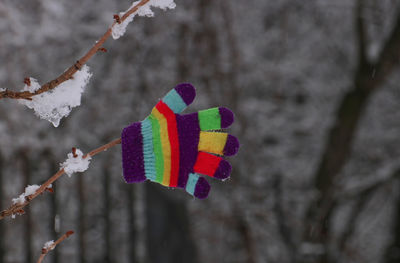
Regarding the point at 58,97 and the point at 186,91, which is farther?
the point at 186,91

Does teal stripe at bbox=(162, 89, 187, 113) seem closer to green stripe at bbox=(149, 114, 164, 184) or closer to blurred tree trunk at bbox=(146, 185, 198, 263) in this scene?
green stripe at bbox=(149, 114, 164, 184)

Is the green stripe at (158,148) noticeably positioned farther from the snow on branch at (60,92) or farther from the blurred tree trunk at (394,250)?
the blurred tree trunk at (394,250)

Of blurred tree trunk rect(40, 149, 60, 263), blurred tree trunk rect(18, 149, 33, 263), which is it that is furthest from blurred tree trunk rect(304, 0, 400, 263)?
blurred tree trunk rect(18, 149, 33, 263)

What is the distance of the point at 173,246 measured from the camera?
2369 millimetres

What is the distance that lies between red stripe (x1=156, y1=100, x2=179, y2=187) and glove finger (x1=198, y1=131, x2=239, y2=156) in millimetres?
59

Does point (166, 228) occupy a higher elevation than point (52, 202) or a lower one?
lower

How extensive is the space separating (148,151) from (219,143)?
160 millimetres

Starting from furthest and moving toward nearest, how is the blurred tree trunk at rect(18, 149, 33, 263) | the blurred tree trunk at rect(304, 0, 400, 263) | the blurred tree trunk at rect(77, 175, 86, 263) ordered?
the blurred tree trunk at rect(304, 0, 400, 263) < the blurred tree trunk at rect(77, 175, 86, 263) < the blurred tree trunk at rect(18, 149, 33, 263)

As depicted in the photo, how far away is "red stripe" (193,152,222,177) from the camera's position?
38.5 inches

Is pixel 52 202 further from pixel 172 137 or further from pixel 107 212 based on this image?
pixel 172 137

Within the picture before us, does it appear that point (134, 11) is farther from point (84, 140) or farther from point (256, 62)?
point (256, 62)

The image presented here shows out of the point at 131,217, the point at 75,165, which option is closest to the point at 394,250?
the point at 131,217

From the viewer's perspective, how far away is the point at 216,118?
36.9 inches

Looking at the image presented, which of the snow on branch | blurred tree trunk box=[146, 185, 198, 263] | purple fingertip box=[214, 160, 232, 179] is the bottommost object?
purple fingertip box=[214, 160, 232, 179]
